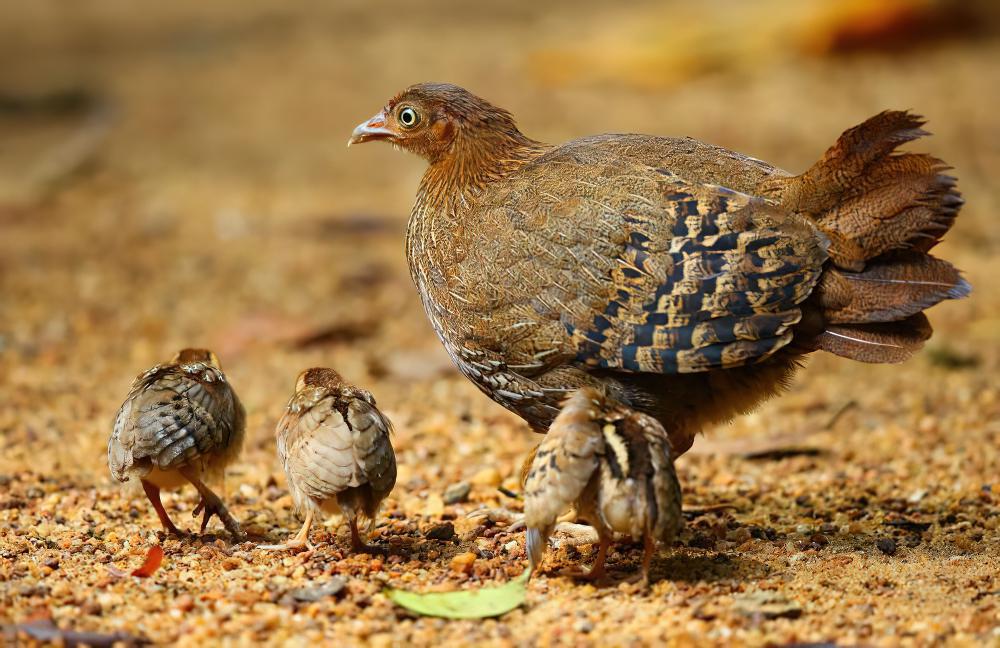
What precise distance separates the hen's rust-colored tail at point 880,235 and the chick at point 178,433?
2.48m

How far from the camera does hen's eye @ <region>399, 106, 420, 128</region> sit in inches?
210

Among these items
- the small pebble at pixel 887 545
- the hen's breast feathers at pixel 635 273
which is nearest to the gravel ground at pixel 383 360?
the small pebble at pixel 887 545

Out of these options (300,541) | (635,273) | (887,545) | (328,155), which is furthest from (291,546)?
(328,155)

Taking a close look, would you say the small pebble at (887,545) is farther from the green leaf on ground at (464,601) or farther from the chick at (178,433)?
the chick at (178,433)

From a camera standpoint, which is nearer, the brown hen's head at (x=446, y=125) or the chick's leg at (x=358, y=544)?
the chick's leg at (x=358, y=544)

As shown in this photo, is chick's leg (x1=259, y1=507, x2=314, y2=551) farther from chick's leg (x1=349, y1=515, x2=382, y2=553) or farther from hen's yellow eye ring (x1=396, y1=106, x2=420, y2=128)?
hen's yellow eye ring (x1=396, y1=106, x2=420, y2=128)

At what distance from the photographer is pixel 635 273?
436 cm

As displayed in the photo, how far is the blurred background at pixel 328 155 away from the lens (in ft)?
23.7

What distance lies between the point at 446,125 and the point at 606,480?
Result: 7.02ft

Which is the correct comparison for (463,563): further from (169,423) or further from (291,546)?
(169,423)

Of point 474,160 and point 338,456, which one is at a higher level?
point 474,160

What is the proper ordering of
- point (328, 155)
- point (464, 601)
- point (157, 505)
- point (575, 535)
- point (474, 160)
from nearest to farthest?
point (464, 601) → point (157, 505) → point (575, 535) → point (474, 160) → point (328, 155)

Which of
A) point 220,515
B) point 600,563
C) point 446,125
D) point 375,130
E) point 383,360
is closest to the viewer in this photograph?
point 600,563

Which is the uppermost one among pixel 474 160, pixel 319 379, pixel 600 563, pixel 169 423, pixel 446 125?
pixel 446 125
